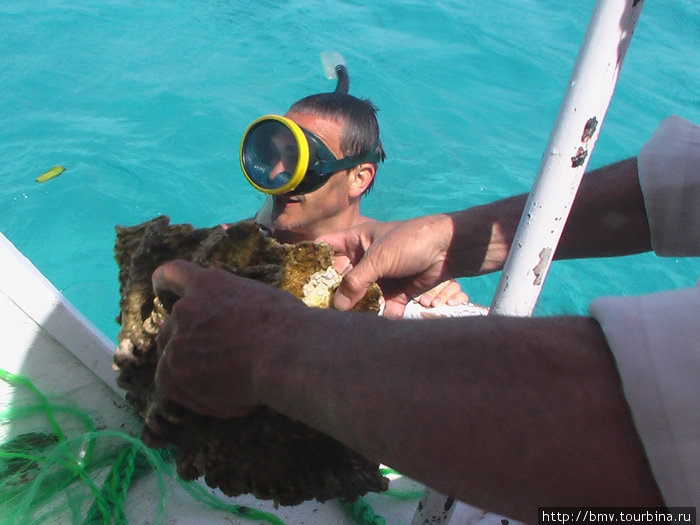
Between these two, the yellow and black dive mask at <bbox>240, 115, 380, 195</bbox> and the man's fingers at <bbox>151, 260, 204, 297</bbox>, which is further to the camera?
the yellow and black dive mask at <bbox>240, 115, 380, 195</bbox>

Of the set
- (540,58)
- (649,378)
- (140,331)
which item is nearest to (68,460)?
(140,331)

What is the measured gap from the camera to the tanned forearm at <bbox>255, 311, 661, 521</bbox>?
84 cm

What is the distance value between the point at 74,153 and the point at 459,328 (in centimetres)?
688

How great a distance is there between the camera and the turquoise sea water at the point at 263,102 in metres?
6.42

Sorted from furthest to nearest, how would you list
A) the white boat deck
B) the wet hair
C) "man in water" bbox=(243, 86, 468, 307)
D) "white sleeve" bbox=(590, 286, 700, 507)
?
1. the wet hair
2. "man in water" bbox=(243, 86, 468, 307)
3. the white boat deck
4. "white sleeve" bbox=(590, 286, 700, 507)

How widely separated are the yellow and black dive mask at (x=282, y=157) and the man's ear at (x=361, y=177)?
0.34 metres

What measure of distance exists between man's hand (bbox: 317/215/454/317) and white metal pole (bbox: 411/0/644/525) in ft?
1.92

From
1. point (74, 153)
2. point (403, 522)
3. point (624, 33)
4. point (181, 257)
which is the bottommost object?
point (74, 153)

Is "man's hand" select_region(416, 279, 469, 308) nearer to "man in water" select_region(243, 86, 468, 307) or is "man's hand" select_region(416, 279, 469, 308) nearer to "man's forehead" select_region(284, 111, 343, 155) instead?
Answer: "man in water" select_region(243, 86, 468, 307)

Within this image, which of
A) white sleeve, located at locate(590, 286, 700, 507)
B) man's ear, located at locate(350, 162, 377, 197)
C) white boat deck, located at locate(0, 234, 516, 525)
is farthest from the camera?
man's ear, located at locate(350, 162, 377, 197)

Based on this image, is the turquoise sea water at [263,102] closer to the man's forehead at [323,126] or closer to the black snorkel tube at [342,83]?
the black snorkel tube at [342,83]

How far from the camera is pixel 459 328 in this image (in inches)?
38.4

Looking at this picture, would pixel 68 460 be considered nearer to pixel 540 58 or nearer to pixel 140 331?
pixel 140 331

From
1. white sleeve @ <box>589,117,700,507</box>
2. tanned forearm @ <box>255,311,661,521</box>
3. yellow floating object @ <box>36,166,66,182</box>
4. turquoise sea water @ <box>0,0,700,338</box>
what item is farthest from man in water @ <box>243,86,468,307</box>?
yellow floating object @ <box>36,166,66,182</box>
